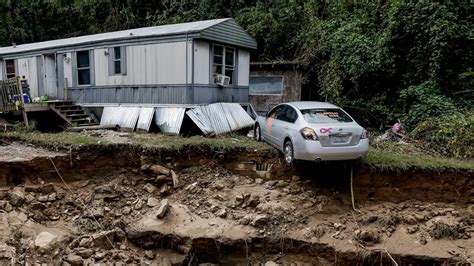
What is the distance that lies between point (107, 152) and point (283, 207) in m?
4.95

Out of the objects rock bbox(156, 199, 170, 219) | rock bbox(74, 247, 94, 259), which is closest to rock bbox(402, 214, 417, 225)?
rock bbox(156, 199, 170, 219)

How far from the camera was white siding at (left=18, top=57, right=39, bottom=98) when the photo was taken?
632 inches

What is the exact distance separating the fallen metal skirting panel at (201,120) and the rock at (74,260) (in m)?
5.53

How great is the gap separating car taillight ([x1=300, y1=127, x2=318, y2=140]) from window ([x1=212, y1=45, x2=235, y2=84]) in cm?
588

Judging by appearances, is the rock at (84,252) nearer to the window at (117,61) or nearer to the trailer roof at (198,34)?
the trailer roof at (198,34)

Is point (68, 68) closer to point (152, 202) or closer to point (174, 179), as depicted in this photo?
point (174, 179)

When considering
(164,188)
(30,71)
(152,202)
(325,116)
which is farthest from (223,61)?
(30,71)

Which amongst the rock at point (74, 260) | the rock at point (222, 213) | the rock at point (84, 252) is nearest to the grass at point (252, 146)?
the rock at point (222, 213)

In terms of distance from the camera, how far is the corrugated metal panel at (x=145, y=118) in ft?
41.2

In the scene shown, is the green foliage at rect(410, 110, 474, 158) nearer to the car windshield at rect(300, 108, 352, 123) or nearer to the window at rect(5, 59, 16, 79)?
the car windshield at rect(300, 108, 352, 123)

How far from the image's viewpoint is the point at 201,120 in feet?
39.3

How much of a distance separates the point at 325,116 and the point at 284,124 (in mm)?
1087

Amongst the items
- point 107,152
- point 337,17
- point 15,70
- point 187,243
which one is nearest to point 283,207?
point 187,243

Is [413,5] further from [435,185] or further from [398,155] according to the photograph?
[435,185]
